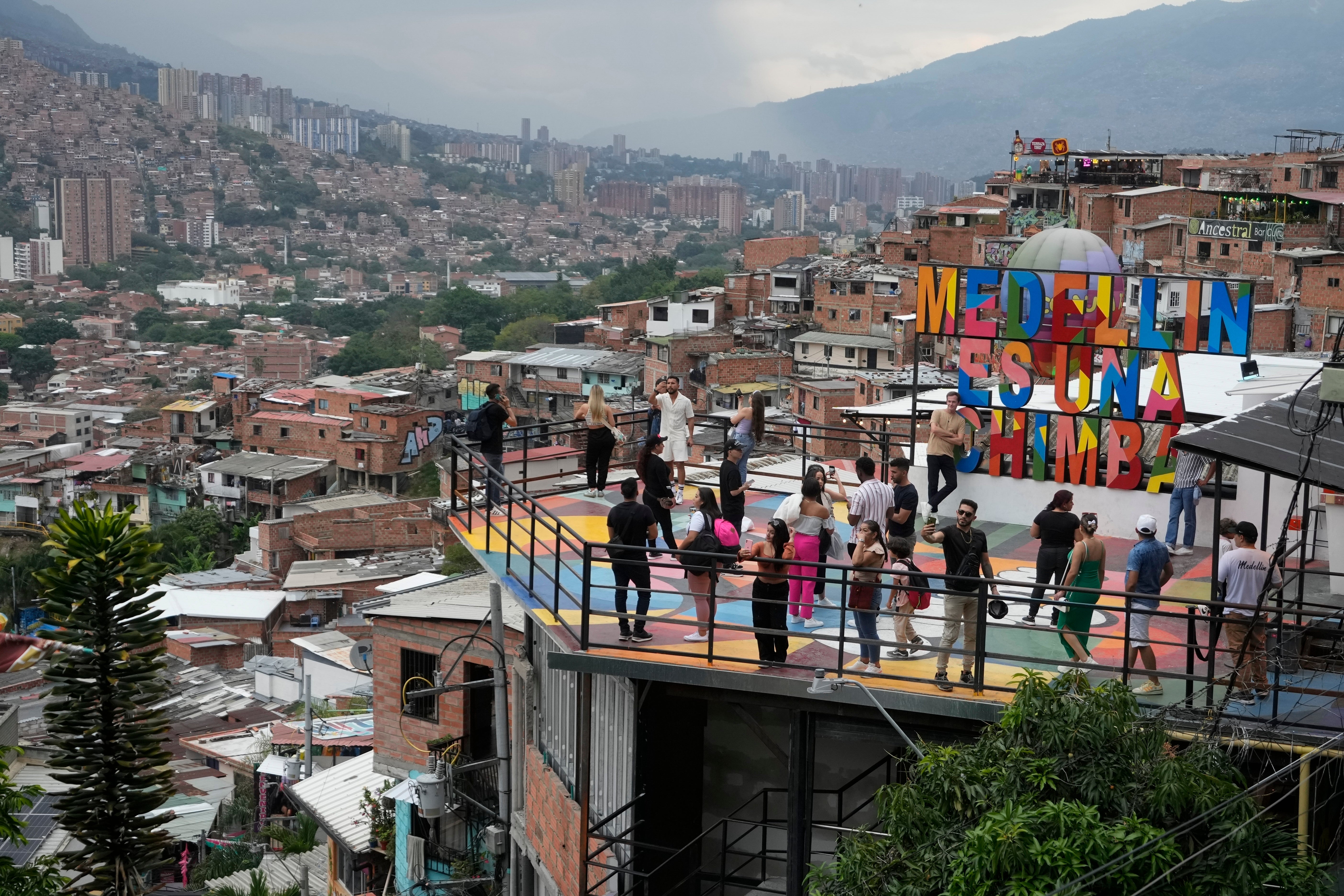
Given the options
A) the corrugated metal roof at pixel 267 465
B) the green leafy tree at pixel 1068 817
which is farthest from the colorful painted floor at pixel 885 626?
the corrugated metal roof at pixel 267 465

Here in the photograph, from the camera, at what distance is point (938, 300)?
16.0 meters

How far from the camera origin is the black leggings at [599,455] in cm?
1497

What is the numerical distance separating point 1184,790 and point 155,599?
32.8 ft

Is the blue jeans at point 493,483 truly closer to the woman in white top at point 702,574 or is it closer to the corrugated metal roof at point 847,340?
the woman in white top at point 702,574

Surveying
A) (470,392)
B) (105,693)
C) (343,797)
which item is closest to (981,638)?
(105,693)

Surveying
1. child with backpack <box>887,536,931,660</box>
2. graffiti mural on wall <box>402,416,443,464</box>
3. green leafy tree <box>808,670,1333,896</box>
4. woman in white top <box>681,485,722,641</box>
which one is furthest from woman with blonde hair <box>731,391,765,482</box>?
graffiti mural on wall <box>402,416,443,464</box>

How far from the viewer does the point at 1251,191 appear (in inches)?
2963

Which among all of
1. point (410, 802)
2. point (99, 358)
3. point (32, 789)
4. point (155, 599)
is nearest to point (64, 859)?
point (32, 789)

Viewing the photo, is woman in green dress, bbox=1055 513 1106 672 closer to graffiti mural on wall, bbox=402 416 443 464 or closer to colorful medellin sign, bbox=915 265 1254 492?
colorful medellin sign, bbox=915 265 1254 492

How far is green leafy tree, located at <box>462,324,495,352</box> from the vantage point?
15525 cm

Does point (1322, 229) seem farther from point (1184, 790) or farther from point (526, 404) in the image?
point (1184, 790)

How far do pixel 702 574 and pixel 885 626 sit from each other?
1621 millimetres

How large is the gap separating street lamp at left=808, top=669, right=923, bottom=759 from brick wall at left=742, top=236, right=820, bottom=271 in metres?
104

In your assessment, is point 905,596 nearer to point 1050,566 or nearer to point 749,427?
point 1050,566
